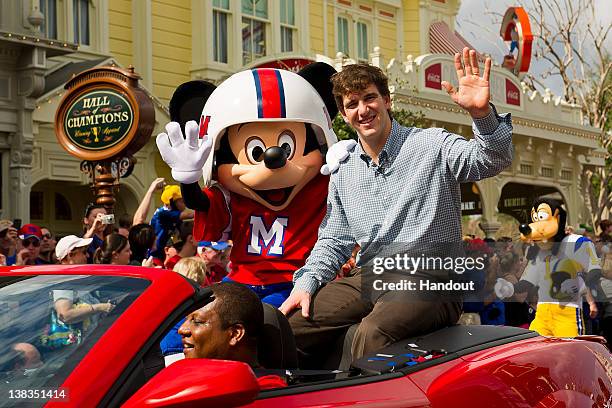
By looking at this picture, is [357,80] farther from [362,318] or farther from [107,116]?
[107,116]

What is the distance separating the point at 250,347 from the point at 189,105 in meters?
2.85

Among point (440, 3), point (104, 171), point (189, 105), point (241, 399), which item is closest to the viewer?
point (241, 399)

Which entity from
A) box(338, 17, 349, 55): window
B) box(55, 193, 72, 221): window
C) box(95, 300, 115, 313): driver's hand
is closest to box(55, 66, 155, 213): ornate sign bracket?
box(55, 193, 72, 221): window

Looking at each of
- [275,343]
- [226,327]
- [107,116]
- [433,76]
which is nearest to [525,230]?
[107,116]

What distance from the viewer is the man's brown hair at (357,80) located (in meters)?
3.97

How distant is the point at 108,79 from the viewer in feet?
34.6

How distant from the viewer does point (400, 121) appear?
1723 centimetres

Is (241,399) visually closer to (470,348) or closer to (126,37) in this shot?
(470,348)

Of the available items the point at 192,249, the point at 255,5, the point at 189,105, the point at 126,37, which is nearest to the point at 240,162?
the point at 189,105

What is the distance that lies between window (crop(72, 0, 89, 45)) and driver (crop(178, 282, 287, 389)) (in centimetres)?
1443

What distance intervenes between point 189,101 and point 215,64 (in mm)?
12919

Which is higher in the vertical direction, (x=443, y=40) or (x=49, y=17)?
(x=443, y=40)

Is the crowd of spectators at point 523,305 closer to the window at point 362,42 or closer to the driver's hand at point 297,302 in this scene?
the driver's hand at point 297,302

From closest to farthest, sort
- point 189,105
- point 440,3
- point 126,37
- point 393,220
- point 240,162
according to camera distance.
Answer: point 393,220, point 240,162, point 189,105, point 126,37, point 440,3
